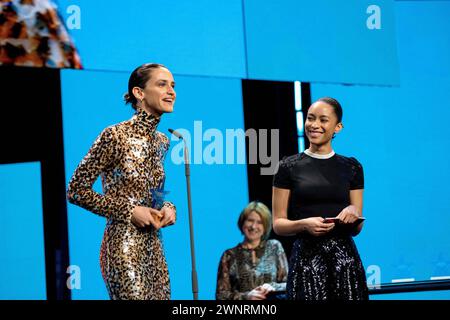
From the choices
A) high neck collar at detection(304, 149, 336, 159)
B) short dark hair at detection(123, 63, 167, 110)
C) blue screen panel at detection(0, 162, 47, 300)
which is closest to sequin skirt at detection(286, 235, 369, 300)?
high neck collar at detection(304, 149, 336, 159)

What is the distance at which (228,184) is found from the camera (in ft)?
19.5

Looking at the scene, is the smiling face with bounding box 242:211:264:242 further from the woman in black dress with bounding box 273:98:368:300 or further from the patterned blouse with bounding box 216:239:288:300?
the woman in black dress with bounding box 273:98:368:300

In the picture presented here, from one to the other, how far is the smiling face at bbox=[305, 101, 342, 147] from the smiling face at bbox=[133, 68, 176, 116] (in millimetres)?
717

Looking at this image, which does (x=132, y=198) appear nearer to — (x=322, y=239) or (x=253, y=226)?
(x=322, y=239)

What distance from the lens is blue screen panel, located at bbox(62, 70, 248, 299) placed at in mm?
5363

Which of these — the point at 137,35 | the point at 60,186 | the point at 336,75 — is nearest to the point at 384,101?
the point at 336,75

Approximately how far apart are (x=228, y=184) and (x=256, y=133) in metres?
0.44

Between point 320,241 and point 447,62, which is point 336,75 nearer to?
point 447,62

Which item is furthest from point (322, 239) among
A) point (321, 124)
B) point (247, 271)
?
point (247, 271)

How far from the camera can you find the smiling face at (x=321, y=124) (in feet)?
13.0

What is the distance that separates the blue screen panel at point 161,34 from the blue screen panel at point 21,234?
865 millimetres

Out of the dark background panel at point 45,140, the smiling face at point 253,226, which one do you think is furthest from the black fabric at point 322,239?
the dark background panel at point 45,140

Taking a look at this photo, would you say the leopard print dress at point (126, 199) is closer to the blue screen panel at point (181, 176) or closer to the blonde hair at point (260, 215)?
the blue screen panel at point (181, 176)

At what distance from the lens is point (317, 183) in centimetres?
389
